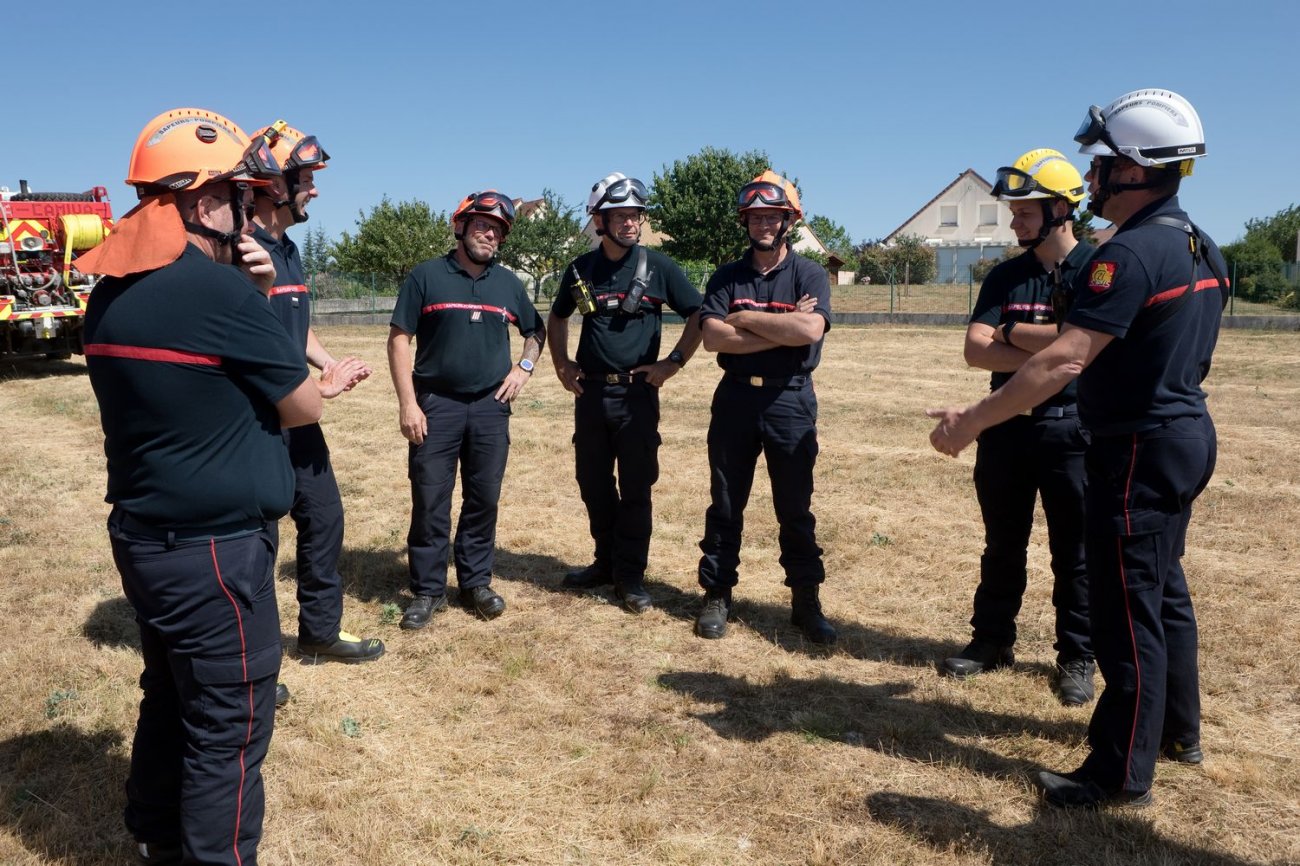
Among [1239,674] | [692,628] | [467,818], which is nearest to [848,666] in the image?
[692,628]

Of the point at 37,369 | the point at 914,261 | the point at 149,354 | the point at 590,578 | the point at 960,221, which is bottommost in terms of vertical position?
the point at 590,578

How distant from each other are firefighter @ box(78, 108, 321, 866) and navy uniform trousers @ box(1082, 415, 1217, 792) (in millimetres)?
2631

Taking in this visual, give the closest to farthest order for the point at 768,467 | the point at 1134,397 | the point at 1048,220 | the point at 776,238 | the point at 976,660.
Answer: the point at 1134,397 < the point at 1048,220 < the point at 976,660 < the point at 776,238 < the point at 768,467

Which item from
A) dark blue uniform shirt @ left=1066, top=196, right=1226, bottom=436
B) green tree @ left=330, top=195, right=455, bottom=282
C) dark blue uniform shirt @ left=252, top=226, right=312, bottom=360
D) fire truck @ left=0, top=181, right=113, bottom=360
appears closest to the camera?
dark blue uniform shirt @ left=1066, top=196, right=1226, bottom=436

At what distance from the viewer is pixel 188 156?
2.51m

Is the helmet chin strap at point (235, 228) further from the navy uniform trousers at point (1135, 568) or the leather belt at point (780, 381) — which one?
the navy uniform trousers at point (1135, 568)

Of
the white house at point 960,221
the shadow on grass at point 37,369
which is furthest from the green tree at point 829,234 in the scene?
the shadow on grass at point 37,369

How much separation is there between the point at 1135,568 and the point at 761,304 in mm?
2313

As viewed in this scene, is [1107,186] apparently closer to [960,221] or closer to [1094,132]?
[1094,132]

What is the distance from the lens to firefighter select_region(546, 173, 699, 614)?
5.37 meters

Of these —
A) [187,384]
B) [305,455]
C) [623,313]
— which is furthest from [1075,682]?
[187,384]

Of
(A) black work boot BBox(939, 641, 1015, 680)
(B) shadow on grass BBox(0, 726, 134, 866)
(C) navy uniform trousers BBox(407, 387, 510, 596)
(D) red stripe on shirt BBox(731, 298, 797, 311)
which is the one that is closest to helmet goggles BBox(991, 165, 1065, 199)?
(D) red stripe on shirt BBox(731, 298, 797, 311)

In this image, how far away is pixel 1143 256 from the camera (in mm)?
3008

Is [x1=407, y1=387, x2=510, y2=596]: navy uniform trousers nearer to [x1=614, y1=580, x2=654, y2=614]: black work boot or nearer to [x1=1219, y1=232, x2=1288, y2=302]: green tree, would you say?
[x1=614, y1=580, x2=654, y2=614]: black work boot
